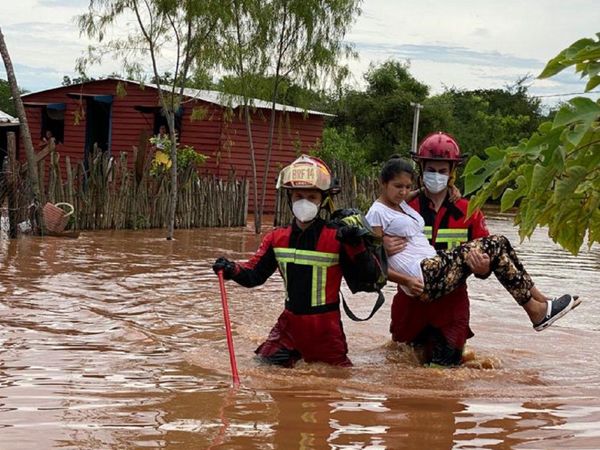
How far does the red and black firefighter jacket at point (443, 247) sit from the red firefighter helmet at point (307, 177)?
2.69 ft

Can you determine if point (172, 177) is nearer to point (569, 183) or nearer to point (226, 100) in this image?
point (226, 100)

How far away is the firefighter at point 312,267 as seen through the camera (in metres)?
6.46

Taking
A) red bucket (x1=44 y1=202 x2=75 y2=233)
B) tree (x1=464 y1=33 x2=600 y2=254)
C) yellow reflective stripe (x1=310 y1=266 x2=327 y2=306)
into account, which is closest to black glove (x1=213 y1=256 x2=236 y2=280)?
yellow reflective stripe (x1=310 y1=266 x2=327 y2=306)

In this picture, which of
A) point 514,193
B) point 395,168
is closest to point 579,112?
point 514,193

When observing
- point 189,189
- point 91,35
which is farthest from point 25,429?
point 189,189

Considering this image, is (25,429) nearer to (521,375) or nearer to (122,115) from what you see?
(521,375)

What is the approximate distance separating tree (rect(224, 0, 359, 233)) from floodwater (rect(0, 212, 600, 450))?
35.5ft

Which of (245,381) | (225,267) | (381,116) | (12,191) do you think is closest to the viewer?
(245,381)

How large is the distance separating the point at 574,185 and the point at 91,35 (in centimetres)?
1716

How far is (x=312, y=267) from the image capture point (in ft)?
21.4

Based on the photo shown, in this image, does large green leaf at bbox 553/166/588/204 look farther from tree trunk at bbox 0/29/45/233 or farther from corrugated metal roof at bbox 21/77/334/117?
corrugated metal roof at bbox 21/77/334/117

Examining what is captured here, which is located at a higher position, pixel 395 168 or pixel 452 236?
pixel 395 168

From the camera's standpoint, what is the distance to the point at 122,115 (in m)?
30.3

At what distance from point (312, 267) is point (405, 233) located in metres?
0.71
